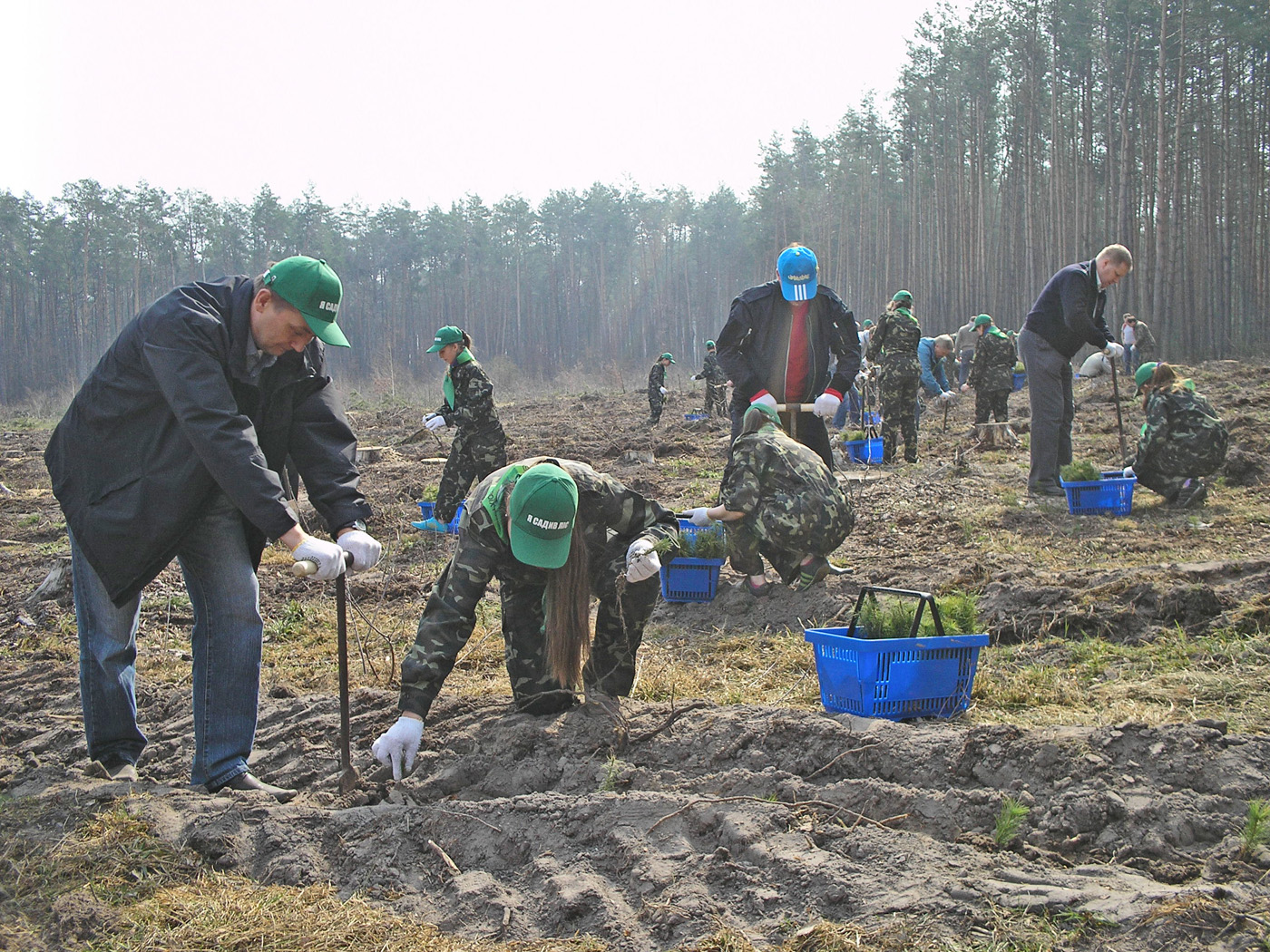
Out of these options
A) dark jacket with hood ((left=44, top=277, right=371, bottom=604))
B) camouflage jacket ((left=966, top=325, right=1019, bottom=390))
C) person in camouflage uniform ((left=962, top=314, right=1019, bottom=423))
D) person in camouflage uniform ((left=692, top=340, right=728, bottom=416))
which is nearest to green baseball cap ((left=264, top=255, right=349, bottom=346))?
dark jacket with hood ((left=44, top=277, right=371, bottom=604))

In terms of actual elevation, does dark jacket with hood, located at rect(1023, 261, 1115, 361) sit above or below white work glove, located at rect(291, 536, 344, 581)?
above

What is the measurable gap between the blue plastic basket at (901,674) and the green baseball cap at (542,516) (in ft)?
3.64

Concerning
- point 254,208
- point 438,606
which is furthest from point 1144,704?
point 254,208

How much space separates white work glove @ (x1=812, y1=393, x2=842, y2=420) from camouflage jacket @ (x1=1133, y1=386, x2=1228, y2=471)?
298cm

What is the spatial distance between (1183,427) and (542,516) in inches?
239

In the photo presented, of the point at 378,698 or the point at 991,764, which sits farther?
the point at 378,698

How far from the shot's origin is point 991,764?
3.09 meters

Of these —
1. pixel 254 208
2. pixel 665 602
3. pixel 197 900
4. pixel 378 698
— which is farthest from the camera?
pixel 254 208

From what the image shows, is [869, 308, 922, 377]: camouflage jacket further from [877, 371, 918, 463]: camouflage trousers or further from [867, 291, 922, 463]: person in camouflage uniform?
[877, 371, 918, 463]: camouflage trousers

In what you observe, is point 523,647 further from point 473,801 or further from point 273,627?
point 273,627

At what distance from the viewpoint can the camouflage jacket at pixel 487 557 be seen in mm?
3420

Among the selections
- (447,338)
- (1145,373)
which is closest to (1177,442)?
(1145,373)

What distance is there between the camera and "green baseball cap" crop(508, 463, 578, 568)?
3344 mm

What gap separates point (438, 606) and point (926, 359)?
12.4m
